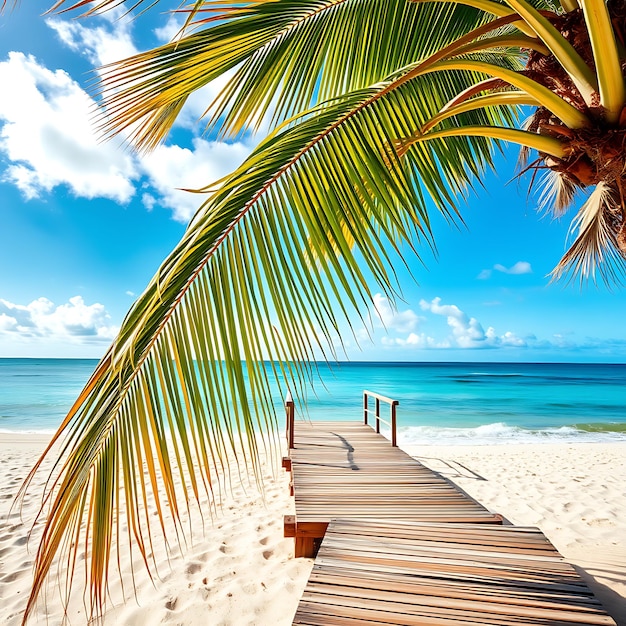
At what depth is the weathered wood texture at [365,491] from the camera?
3.34m

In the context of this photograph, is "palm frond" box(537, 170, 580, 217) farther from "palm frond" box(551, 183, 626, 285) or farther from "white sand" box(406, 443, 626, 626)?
"white sand" box(406, 443, 626, 626)

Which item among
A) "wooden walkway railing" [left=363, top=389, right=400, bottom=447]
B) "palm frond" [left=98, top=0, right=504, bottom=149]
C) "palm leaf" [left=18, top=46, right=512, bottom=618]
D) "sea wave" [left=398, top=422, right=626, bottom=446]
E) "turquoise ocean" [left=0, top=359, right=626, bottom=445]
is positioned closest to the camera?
"palm leaf" [left=18, top=46, right=512, bottom=618]

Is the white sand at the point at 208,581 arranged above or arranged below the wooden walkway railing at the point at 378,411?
below

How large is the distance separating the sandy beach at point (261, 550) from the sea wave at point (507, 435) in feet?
19.9

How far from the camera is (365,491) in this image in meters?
3.96

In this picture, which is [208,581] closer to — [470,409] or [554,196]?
[554,196]

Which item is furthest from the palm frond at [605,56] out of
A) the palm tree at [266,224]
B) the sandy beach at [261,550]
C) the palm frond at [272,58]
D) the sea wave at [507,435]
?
the sea wave at [507,435]

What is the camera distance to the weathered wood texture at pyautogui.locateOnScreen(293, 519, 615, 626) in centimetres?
175

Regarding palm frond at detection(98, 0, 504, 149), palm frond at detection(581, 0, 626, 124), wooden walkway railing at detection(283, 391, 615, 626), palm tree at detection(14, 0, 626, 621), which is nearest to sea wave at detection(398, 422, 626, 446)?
wooden walkway railing at detection(283, 391, 615, 626)

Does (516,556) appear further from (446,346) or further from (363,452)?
(446,346)

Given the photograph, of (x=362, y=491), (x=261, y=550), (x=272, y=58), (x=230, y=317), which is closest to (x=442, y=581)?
(x=230, y=317)

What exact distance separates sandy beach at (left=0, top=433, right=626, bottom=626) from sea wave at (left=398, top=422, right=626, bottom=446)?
6.08 metres

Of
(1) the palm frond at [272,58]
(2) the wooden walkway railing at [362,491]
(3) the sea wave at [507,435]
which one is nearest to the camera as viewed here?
(1) the palm frond at [272,58]

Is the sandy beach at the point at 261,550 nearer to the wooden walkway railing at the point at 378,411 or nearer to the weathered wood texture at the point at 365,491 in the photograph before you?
the weathered wood texture at the point at 365,491
